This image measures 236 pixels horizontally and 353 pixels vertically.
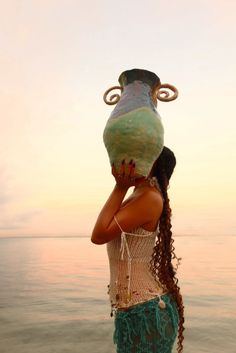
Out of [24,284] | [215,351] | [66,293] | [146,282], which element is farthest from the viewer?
[24,284]

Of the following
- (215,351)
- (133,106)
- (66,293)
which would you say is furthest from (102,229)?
(66,293)

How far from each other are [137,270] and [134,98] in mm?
1015

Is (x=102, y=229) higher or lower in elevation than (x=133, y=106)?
lower

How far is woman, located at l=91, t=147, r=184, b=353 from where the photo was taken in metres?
2.44

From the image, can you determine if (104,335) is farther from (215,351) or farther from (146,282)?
(146,282)

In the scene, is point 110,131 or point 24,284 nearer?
point 110,131

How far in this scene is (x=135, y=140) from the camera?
2.42m

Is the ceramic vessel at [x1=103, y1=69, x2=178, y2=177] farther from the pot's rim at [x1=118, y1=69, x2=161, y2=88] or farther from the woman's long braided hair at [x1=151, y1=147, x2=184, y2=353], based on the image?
the woman's long braided hair at [x1=151, y1=147, x2=184, y2=353]

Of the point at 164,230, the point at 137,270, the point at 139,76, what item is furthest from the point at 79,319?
the point at 139,76

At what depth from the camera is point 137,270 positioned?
259 cm

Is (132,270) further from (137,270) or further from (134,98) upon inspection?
(134,98)

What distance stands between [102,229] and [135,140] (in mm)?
521

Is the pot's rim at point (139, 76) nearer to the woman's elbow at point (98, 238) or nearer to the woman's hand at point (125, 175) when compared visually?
the woman's hand at point (125, 175)

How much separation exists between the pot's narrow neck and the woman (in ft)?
1.07
